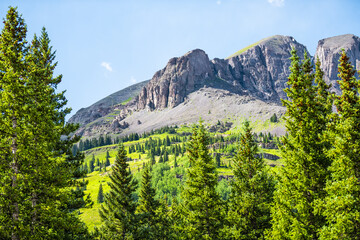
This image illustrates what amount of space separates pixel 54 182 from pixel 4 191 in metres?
4.54

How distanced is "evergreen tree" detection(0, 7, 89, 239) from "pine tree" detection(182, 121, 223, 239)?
14751mm

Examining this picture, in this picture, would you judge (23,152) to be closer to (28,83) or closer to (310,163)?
(28,83)

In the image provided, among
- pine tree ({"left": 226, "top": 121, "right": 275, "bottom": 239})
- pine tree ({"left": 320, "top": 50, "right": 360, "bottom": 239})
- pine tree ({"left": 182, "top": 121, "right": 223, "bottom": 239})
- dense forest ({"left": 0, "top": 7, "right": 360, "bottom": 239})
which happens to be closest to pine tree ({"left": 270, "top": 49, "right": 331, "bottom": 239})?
dense forest ({"left": 0, "top": 7, "right": 360, "bottom": 239})

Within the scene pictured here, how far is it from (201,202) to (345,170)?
645 inches

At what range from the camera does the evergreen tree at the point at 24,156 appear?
16375 mm

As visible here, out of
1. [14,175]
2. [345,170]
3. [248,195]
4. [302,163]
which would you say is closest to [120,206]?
[248,195]

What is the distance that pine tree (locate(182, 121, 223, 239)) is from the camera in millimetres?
30203

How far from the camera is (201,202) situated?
99.1ft

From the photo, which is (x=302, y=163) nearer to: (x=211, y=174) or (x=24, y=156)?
(x=211, y=174)

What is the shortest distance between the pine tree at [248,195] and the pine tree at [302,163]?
6.53 metres

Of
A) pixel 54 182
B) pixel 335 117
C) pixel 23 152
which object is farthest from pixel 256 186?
pixel 23 152

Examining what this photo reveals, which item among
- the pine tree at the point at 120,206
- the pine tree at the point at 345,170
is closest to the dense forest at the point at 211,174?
the pine tree at the point at 345,170

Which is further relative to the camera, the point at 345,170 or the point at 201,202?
the point at 201,202

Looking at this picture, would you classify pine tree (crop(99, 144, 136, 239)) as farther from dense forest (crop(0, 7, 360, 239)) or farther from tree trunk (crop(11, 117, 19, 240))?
tree trunk (crop(11, 117, 19, 240))
